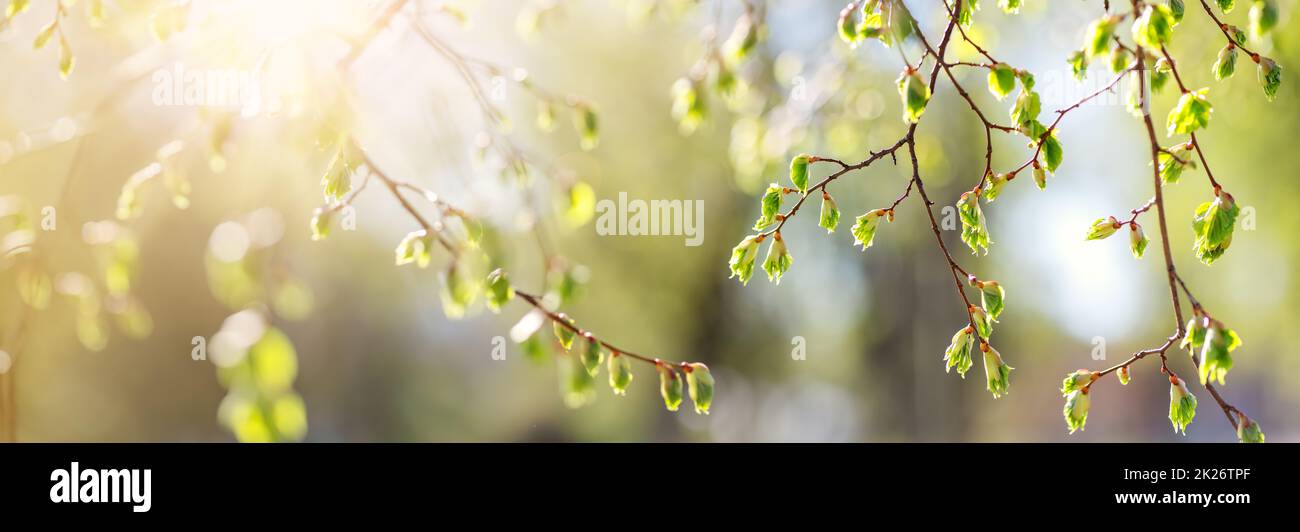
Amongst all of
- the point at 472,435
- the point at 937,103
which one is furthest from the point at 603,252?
the point at 937,103

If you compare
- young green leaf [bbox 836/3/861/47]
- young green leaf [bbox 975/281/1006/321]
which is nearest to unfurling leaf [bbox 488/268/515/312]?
young green leaf [bbox 836/3/861/47]

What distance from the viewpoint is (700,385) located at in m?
1.16

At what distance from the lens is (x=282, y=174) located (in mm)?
1046

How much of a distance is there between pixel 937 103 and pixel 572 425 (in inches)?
163

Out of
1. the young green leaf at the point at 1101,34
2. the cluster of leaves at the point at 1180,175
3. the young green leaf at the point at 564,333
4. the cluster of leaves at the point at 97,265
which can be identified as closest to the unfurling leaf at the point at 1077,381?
the cluster of leaves at the point at 1180,175

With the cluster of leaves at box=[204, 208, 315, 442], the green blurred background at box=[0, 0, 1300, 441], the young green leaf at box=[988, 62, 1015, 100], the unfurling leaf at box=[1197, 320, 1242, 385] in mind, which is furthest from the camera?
the green blurred background at box=[0, 0, 1300, 441]

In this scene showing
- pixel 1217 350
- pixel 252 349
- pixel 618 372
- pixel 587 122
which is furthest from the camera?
pixel 587 122

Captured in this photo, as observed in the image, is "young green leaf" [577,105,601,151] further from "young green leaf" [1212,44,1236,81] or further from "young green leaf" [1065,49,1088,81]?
"young green leaf" [1212,44,1236,81]

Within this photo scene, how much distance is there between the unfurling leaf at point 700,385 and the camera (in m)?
1.15

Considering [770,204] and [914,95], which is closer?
[914,95]

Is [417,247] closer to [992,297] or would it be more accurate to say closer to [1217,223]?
[992,297]

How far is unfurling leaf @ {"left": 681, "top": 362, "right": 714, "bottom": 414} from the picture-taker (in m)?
1.15

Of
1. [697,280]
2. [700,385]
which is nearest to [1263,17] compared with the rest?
[700,385]
